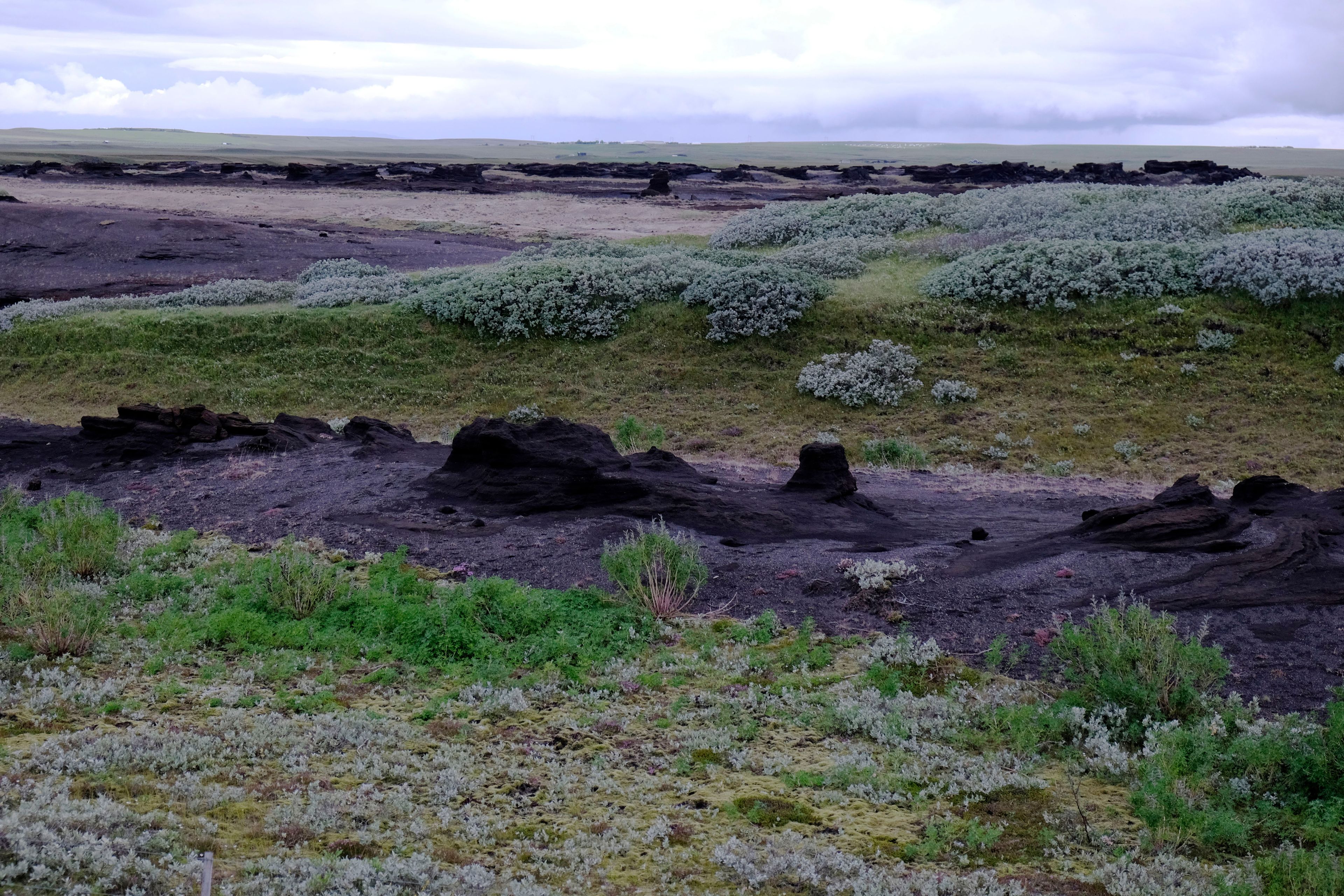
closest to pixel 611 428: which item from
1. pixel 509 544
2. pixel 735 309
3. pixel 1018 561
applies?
pixel 735 309

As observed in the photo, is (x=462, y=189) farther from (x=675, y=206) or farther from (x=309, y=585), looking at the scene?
(x=309, y=585)

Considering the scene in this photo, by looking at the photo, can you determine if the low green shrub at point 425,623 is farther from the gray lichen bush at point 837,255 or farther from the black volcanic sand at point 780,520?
the gray lichen bush at point 837,255

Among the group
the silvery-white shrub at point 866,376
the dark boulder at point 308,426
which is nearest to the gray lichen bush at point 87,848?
the dark boulder at point 308,426

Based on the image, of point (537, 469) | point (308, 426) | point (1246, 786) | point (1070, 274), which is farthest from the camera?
point (1070, 274)

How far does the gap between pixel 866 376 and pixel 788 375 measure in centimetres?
168

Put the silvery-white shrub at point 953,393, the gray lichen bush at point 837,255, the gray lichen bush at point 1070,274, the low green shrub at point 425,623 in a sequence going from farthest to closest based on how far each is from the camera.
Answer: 1. the gray lichen bush at point 837,255
2. the gray lichen bush at point 1070,274
3. the silvery-white shrub at point 953,393
4. the low green shrub at point 425,623

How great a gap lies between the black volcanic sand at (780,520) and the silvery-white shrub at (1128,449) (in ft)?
7.17

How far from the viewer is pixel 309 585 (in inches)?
354

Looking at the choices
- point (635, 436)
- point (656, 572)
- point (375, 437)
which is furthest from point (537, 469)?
point (635, 436)

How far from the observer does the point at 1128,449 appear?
18.0 m

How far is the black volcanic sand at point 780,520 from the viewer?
8.83 meters

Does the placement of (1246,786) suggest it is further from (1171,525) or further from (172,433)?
(172,433)

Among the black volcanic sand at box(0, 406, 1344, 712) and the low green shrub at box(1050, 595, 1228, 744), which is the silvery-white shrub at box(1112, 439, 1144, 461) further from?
the low green shrub at box(1050, 595, 1228, 744)

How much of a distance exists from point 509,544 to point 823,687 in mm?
4364
